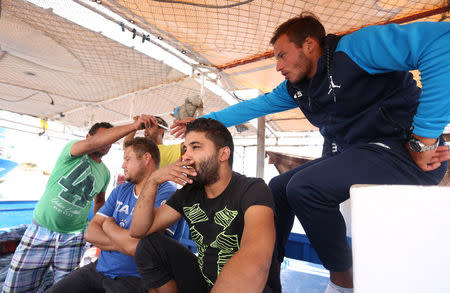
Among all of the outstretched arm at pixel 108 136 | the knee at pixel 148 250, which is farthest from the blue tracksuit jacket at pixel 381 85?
the outstretched arm at pixel 108 136

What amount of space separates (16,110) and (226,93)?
6510 millimetres

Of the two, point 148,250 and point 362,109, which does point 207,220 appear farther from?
point 362,109

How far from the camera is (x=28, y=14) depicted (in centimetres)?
240

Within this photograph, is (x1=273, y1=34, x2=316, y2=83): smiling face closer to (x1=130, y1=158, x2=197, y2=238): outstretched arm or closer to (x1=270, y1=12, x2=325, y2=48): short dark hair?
(x1=270, y1=12, x2=325, y2=48): short dark hair

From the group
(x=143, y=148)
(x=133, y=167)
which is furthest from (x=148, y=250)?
(x=143, y=148)

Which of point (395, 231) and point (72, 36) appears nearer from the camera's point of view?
point (395, 231)

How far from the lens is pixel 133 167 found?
2027mm

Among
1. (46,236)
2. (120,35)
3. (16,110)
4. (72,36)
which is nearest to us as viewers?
(46,236)

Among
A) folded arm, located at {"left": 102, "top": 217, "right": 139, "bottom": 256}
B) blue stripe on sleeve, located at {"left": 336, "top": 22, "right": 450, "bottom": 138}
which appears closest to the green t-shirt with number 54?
folded arm, located at {"left": 102, "top": 217, "right": 139, "bottom": 256}

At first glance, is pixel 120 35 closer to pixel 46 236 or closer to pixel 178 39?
pixel 178 39

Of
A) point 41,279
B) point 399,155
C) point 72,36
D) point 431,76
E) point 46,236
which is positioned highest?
point 72,36

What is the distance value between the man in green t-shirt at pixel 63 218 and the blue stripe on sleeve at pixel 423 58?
1648 millimetres

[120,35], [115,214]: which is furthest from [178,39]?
[115,214]

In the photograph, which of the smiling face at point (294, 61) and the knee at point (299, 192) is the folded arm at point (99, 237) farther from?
the smiling face at point (294, 61)
